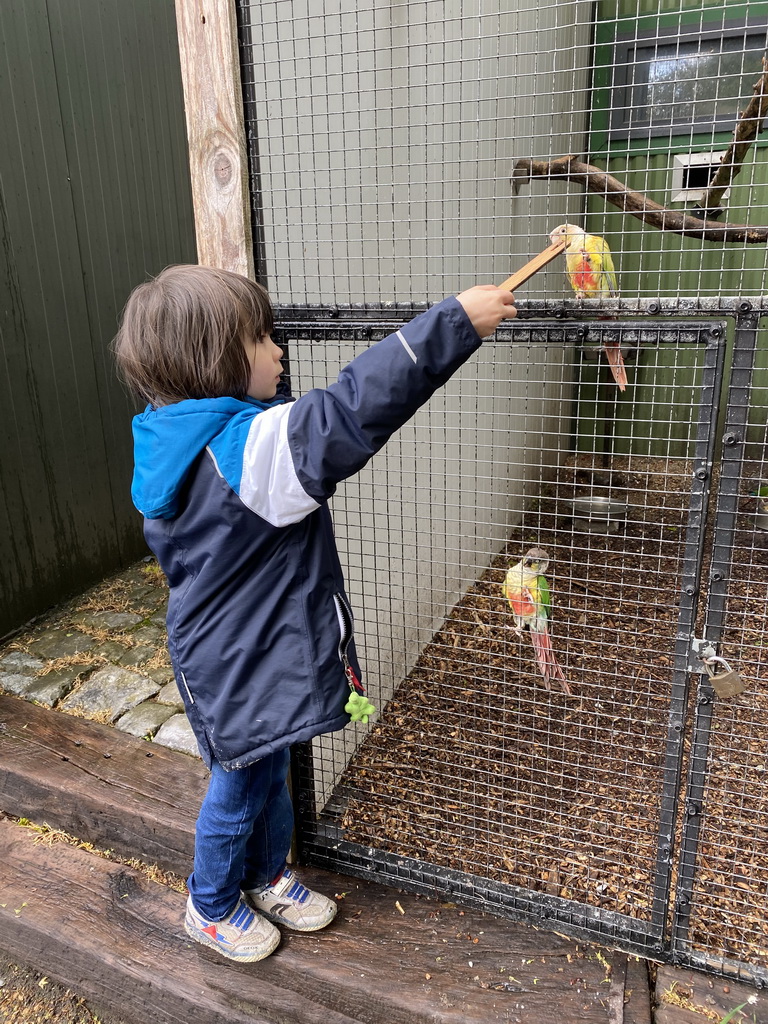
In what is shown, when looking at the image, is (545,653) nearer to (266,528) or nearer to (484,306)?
(266,528)

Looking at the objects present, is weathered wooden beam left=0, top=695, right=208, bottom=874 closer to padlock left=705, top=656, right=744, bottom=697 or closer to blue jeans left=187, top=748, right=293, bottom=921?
blue jeans left=187, top=748, right=293, bottom=921

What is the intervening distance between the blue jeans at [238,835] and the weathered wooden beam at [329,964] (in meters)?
0.17

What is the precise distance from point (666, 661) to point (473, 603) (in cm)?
91

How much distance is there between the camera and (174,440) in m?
1.23

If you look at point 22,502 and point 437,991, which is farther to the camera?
point 22,502

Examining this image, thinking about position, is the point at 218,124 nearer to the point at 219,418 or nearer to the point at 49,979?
the point at 219,418

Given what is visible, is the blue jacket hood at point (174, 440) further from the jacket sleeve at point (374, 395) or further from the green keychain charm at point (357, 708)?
the green keychain charm at point (357, 708)

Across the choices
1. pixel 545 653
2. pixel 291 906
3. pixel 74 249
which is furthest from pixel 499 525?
pixel 74 249

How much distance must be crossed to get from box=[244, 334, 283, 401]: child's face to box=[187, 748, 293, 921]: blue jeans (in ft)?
2.49

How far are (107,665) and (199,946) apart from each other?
4.23 ft

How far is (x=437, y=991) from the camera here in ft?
5.07

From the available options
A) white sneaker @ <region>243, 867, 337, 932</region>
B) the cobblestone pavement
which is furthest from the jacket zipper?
the cobblestone pavement

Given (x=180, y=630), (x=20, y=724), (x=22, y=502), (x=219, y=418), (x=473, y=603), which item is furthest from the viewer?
(x=473, y=603)

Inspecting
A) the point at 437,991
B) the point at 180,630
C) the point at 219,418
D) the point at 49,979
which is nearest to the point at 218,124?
the point at 219,418
